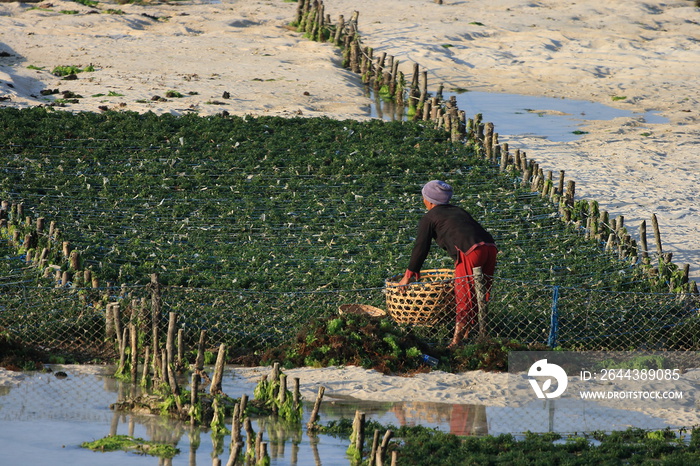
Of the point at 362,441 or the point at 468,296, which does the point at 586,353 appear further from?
the point at 362,441

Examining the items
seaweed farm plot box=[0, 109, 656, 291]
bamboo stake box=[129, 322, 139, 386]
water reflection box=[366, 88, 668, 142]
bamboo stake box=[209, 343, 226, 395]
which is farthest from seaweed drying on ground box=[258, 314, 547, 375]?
water reflection box=[366, 88, 668, 142]

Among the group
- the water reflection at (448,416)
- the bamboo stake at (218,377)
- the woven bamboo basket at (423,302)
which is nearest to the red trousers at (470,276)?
the woven bamboo basket at (423,302)

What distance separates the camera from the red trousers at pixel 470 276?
888 centimetres

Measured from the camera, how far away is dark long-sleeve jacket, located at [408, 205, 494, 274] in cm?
888

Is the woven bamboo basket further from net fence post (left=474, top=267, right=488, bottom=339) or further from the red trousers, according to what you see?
net fence post (left=474, top=267, right=488, bottom=339)

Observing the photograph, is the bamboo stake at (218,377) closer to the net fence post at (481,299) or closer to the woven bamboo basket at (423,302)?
the woven bamboo basket at (423,302)

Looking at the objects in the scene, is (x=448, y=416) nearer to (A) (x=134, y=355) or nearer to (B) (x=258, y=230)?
(A) (x=134, y=355)

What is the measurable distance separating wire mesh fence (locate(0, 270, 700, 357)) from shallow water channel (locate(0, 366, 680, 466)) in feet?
2.59

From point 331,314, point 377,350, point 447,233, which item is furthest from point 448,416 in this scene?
point 331,314

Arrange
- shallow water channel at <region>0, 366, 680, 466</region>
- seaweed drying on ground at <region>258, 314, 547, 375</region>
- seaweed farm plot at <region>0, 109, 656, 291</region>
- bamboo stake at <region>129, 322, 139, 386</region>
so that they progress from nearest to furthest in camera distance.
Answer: shallow water channel at <region>0, 366, 680, 466</region> < bamboo stake at <region>129, 322, 139, 386</region> < seaweed drying on ground at <region>258, 314, 547, 375</region> < seaweed farm plot at <region>0, 109, 656, 291</region>

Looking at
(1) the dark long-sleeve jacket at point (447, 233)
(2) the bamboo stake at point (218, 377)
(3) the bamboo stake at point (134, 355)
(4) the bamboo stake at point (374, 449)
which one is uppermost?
(1) the dark long-sleeve jacket at point (447, 233)

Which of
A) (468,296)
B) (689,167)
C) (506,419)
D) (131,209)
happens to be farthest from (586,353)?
(689,167)

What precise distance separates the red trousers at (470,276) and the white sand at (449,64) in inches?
164

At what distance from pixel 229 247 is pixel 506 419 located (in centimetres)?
536
